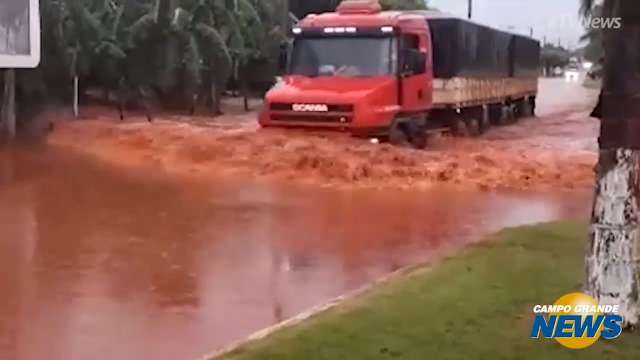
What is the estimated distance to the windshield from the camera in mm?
21203

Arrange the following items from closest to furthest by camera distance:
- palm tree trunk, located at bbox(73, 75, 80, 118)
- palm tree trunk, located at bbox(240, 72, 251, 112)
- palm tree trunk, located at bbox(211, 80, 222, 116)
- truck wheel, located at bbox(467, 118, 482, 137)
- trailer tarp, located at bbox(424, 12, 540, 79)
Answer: trailer tarp, located at bbox(424, 12, 540, 79)
truck wheel, located at bbox(467, 118, 482, 137)
palm tree trunk, located at bbox(73, 75, 80, 118)
palm tree trunk, located at bbox(211, 80, 222, 116)
palm tree trunk, located at bbox(240, 72, 251, 112)

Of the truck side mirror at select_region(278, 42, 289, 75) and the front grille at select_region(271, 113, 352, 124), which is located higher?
the truck side mirror at select_region(278, 42, 289, 75)

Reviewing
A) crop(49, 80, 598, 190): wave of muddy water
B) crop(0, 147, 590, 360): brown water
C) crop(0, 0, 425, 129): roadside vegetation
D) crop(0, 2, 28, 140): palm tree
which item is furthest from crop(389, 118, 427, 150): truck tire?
crop(0, 0, 425, 129): roadside vegetation

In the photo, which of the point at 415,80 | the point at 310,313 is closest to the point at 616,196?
the point at 310,313

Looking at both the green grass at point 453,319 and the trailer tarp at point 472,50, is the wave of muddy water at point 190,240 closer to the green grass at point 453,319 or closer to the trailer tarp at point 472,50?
the green grass at point 453,319

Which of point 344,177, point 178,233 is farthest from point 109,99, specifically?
point 178,233

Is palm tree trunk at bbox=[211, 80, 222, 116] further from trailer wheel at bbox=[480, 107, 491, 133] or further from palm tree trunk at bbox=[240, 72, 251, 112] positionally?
trailer wheel at bbox=[480, 107, 491, 133]

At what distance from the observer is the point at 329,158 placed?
19.0m

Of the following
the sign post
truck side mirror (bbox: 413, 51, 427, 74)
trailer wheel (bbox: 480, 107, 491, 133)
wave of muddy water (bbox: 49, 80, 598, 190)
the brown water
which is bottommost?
trailer wheel (bbox: 480, 107, 491, 133)

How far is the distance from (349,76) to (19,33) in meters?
6.37

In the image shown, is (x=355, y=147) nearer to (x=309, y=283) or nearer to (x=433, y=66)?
(x=433, y=66)

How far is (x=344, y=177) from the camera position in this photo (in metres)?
18.2

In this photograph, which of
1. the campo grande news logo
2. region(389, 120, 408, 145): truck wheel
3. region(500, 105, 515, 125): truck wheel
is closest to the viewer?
the campo grande news logo

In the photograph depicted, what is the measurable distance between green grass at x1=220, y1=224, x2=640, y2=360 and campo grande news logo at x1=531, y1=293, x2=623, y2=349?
7cm
